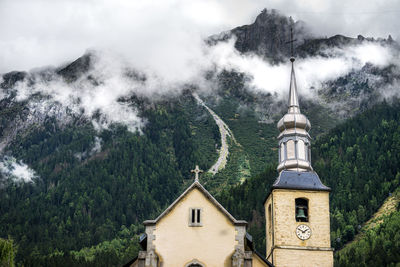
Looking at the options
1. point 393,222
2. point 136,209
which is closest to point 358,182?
point 393,222

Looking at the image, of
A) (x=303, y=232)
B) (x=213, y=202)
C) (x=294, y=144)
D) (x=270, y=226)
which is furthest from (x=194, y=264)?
(x=294, y=144)

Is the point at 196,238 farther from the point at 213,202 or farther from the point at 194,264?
the point at 213,202

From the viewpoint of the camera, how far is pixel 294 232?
54.9m

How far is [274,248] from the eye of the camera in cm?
5441

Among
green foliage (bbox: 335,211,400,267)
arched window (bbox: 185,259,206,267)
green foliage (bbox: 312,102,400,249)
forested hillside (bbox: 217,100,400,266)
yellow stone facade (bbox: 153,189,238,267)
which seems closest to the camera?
arched window (bbox: 185,259,206,267)

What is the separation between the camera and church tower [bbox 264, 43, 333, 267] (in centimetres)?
5422

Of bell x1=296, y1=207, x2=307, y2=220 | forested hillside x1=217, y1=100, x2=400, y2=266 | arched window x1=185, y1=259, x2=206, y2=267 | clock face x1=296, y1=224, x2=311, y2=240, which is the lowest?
arched window x1=185, y1=259, x2=206, y2=267

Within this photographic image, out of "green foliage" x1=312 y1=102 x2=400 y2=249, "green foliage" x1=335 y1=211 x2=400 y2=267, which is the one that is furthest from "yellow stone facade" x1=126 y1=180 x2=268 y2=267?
"green foliage" x1=312 y1=102 x2=400 y2=249

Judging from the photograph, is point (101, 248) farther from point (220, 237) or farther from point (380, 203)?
point (220, 237)

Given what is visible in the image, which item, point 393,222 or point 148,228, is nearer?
point 148,228

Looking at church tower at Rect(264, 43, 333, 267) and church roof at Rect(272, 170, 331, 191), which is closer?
church tower at Rect(264, 43, 333, 267)

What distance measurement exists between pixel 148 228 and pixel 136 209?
145 metres

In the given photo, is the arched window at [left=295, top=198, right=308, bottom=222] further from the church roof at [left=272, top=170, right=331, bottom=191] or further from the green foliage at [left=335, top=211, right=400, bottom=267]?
the green foliage at [left=335, top=211, right=400, bottom=267]

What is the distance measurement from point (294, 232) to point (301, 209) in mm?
2132
